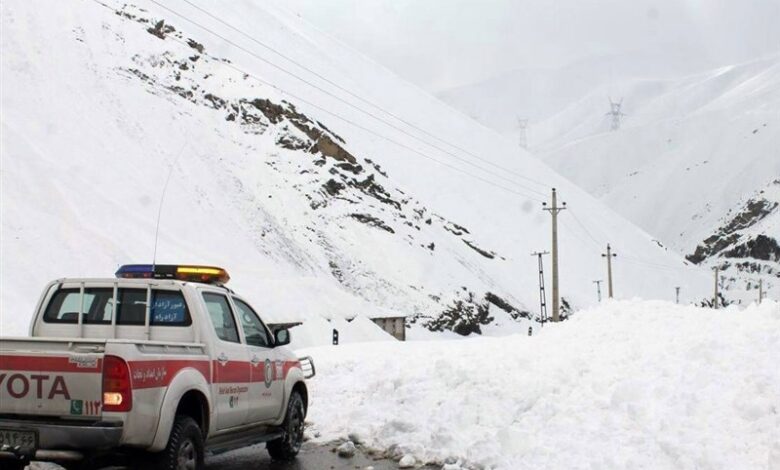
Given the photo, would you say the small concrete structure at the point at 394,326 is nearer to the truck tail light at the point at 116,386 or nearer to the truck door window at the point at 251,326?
the truck door window at the point at 251,326

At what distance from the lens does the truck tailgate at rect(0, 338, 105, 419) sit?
621 centimetres

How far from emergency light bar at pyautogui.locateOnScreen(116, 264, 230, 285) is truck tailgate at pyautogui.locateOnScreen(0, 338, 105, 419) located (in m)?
1.91

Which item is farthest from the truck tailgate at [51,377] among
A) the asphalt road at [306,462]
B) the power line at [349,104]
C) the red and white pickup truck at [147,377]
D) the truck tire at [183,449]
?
the power line at [349,104]

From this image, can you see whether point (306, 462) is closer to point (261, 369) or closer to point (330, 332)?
point (261, 369)

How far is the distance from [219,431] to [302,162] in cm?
5563

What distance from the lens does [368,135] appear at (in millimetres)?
85562

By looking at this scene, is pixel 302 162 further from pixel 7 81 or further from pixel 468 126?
pixel 468 126

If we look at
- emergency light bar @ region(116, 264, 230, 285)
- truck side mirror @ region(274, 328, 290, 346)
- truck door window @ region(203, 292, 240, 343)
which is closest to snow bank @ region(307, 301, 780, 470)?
truck side mirror @ region(274, 328, 290, 346)

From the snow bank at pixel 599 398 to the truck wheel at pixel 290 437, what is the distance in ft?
3.46

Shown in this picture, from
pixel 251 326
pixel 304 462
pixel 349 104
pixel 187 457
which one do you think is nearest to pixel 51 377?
pixel 187 457

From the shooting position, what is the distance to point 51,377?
20.7ft

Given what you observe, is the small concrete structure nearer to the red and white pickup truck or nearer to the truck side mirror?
the red and white pickup truck

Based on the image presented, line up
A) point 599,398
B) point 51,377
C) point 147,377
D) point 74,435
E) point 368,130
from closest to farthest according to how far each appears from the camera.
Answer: point 74,435 < point 51,377 < point 147,377 < point 599,398 < point 368,130

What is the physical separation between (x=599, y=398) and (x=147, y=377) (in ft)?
18.6
